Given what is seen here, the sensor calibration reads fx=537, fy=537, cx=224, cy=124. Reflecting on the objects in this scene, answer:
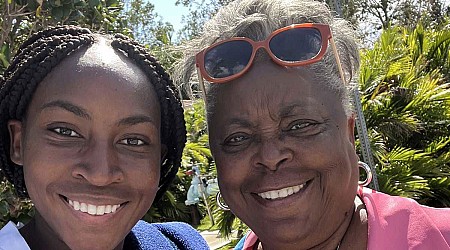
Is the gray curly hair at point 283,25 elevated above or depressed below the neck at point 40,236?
above

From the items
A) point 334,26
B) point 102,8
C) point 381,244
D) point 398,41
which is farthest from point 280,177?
point 398,41

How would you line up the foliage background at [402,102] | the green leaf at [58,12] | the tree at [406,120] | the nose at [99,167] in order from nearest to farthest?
the nose at [99,167] < the green leaf at [58,12] < the foliage background at [402,102] < the tree at [406,120]

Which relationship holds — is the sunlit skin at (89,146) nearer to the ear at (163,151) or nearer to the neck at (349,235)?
the ear at (163,151)

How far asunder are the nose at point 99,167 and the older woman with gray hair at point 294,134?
0.37m

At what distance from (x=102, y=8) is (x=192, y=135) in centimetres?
517

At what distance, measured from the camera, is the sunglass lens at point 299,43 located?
1.62 meters

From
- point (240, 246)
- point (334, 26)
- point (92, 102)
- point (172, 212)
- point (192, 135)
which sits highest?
point (334, 26)

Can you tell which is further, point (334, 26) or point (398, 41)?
point (398, 41)

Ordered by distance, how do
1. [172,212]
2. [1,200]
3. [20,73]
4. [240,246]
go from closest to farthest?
[20,73] < [240,246] < [1,200] < [172,212]

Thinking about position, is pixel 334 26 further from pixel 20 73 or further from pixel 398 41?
pixel 398 41

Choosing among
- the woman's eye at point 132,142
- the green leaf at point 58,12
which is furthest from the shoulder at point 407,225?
the green leaf at point 58,12

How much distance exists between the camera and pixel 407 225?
1.63 meters

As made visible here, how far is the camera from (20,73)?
1.59 m

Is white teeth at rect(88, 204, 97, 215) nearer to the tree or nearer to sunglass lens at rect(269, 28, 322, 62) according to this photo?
sunglass lens at rect(269, 28, 322, 62)
